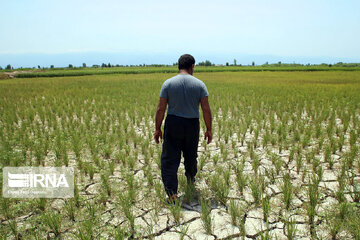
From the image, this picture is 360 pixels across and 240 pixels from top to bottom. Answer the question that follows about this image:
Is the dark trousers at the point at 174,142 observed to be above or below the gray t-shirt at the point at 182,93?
below

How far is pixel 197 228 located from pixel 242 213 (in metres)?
0.50

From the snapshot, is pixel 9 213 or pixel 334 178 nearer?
pixel 9 213

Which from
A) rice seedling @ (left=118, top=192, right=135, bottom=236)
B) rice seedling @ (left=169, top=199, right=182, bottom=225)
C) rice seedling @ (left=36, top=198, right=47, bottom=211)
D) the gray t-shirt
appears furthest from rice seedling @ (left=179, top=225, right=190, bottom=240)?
rice seedling @ (left=36, top=198, right=47, bottom=211)

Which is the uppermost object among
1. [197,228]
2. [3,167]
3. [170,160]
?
[170,160]

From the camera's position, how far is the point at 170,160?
2648mm

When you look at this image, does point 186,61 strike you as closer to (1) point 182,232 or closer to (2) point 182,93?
(2) point 182,93

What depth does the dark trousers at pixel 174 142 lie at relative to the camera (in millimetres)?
2557

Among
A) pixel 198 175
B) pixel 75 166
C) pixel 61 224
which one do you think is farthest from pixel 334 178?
pixel 75 166

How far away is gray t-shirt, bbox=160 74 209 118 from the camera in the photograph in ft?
8.21

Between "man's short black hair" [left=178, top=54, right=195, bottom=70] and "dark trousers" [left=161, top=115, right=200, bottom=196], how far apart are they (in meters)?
0.56

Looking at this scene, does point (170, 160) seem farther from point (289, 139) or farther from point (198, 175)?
point (289, 139)

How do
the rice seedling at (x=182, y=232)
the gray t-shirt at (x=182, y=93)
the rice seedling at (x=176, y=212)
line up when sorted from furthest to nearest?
the gray t-shirt at (x=182, y=93) → the rice seedling at (x=176, y=212) → the rice seedling at (x=182, y=232)

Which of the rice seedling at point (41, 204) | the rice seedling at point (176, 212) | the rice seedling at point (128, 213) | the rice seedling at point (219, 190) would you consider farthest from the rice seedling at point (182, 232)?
the rice seedling at point (41, 204)

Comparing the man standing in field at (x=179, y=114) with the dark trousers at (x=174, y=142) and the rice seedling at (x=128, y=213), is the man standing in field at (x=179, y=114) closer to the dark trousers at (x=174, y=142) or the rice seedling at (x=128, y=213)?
the dark trousers at (x=174, y=142)
